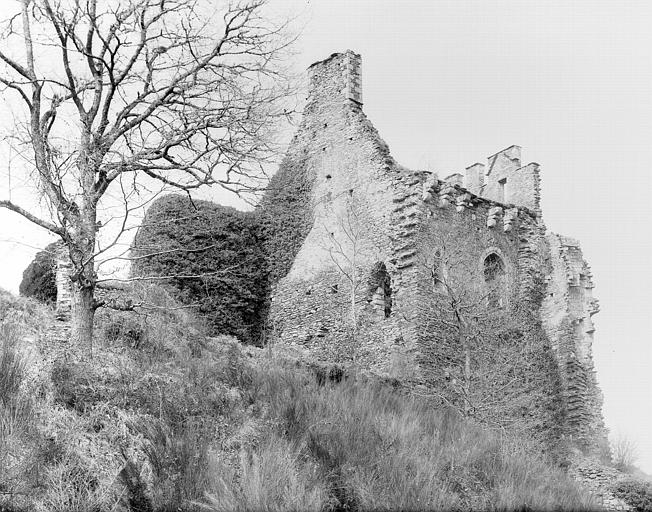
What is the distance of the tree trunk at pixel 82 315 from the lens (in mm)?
11102

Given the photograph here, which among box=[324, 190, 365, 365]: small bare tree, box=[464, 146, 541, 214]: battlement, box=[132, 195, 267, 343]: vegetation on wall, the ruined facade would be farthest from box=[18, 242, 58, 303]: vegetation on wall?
box=[464, 146, 541, 214]: battlement

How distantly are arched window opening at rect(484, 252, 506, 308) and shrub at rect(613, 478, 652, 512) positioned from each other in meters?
5.79

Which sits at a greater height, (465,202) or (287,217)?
(465,202)

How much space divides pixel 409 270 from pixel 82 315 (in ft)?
35.8

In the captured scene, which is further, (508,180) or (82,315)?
(508,180)

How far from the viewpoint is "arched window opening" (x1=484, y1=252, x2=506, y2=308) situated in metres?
23.1

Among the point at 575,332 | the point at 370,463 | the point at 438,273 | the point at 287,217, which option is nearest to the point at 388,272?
the point at 438,273

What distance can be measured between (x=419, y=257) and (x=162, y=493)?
1380cm

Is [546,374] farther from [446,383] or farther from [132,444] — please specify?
[132,444]

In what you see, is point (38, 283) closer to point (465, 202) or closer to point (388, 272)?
point (388, 272)

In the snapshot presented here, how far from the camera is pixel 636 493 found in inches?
765

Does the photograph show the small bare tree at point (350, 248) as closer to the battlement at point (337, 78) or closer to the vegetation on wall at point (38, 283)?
the battlement at point (337, 78)

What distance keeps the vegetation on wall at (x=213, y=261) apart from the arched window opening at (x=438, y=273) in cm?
Result: 547

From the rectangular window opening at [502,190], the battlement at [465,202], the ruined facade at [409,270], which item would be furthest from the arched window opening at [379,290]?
the rectangular window opening at [502,190]
